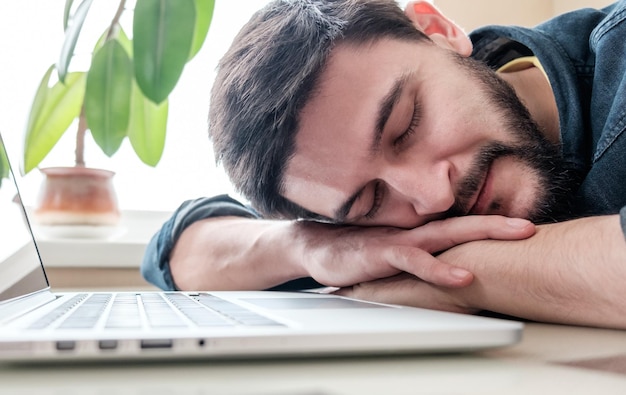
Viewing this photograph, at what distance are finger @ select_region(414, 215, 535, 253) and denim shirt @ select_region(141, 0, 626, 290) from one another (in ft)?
0.41

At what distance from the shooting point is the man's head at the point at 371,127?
71 centimetres

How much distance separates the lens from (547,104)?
935mm

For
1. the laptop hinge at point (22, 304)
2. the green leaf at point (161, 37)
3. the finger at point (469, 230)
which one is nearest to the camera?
the laptop hinge at point (22, 304)

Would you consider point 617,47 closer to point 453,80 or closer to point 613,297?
point 453,80

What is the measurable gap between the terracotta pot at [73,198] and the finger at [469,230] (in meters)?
0.81

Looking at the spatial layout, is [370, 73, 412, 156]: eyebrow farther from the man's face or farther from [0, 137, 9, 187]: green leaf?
[0, 137, 9, 187]: green leaf

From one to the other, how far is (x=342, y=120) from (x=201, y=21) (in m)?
0.64

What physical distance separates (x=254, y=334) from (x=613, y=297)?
0.32m

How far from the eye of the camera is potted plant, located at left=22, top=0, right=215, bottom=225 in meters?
1.14

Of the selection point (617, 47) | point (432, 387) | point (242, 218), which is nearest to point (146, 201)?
point (242, 218)

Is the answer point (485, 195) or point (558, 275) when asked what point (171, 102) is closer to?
point (485, 195)

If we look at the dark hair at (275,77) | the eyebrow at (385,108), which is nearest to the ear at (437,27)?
the dark hair at (275,77)

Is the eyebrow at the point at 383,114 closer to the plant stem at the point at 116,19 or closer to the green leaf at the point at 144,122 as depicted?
the green leaf at the point at 144,122

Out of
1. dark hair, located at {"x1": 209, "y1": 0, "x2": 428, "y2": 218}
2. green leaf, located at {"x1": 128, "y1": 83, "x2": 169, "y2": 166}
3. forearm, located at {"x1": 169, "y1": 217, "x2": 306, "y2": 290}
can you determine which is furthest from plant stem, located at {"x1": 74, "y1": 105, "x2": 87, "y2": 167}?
dark hair, located at {"x1": 209, "y1": 0, "x2": 428, "y2": 218}
